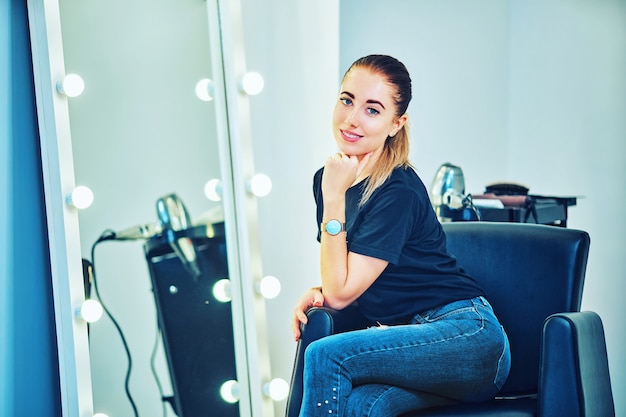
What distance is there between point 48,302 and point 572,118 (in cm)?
202

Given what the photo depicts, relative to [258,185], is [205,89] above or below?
above

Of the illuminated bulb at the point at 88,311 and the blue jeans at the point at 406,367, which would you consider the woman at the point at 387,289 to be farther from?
the illuminated bulb at the point at 88,311

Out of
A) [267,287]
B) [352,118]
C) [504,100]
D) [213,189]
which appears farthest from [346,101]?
[504,100]

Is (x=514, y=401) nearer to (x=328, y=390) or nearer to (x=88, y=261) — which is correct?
(x=328, y=390)

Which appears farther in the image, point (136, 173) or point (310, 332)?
point (136, 173)

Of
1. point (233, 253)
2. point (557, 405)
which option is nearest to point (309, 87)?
point (233, 253)

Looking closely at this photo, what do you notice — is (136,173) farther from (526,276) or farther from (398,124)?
(526,276)

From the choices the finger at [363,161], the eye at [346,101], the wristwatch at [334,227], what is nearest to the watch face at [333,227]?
the wristwatch at [334,227]

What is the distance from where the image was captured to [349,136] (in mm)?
1501

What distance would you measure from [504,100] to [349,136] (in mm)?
1522

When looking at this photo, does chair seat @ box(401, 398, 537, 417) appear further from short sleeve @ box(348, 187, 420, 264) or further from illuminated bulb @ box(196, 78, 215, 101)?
illuminated bulb @ box(196, 78, 215, 101)

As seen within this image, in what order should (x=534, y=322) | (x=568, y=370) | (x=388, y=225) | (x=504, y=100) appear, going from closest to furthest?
(x=568, y=370) < (x=388, y=225) < (x=534, y=322) < (x=504, y=100)

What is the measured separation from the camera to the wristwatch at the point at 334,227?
1.34 m

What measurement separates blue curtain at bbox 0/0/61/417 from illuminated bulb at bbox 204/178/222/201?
386 mm
